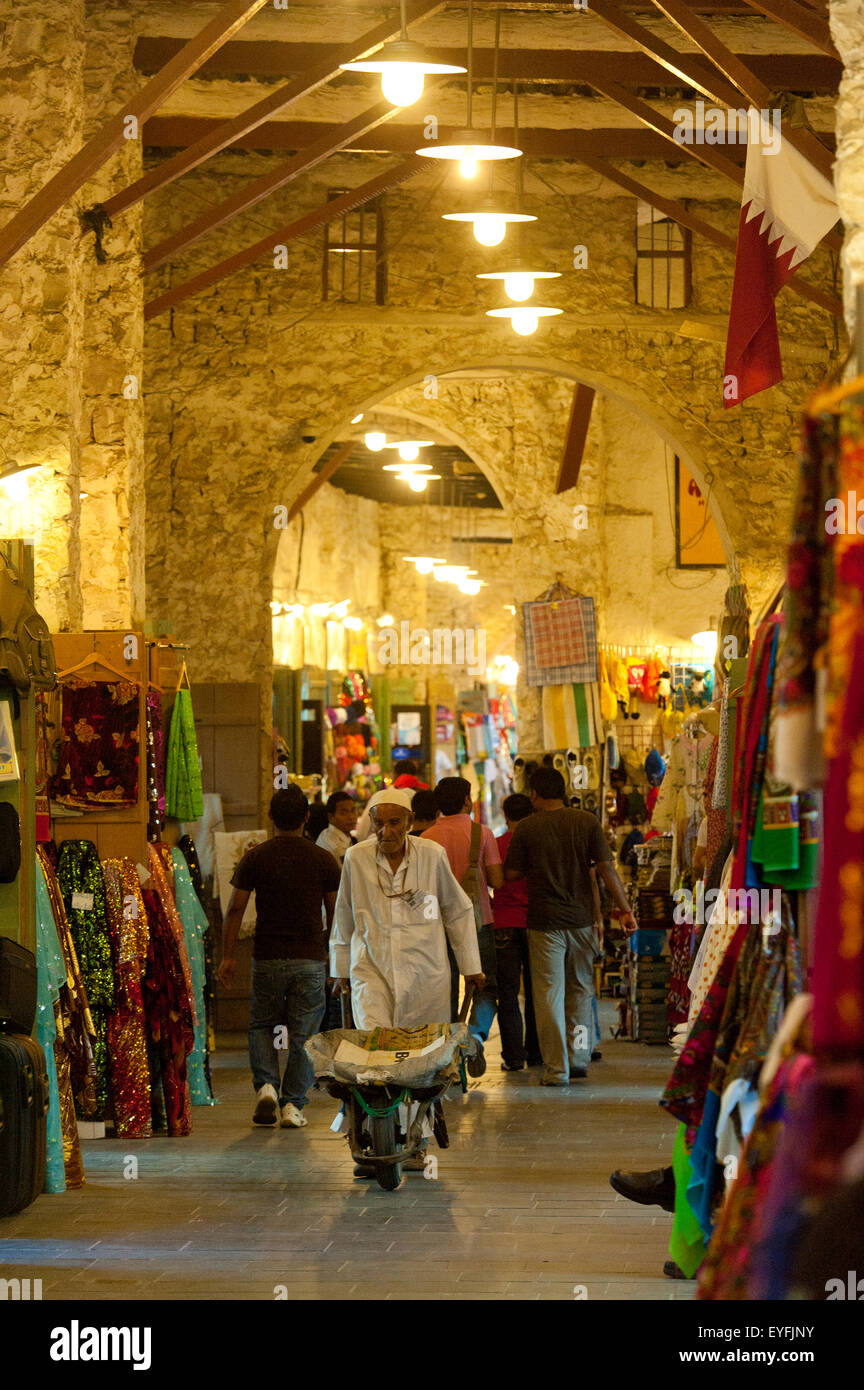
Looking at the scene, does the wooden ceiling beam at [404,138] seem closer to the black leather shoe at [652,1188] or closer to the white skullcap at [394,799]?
the white skullcap at [394,799]

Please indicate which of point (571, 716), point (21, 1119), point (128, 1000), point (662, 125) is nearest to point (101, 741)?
point (128, 1000)

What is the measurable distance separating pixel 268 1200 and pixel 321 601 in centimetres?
1457

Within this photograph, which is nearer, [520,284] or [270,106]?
[270,106]

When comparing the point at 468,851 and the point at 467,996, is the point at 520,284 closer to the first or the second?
the point at 468,851

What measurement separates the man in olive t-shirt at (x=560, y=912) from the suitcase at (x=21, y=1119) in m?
3.87

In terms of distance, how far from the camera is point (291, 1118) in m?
8.62

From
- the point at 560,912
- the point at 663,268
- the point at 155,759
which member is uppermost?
the point at 663,268

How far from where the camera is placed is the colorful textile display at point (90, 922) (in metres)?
8.16

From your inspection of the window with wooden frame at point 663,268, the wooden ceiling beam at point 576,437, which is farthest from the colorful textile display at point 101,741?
the wooden ceiling beam at point 576,437

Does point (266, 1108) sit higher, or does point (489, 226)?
point (489, 226)

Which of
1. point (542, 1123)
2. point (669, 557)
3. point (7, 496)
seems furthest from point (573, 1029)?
point (669, 557)

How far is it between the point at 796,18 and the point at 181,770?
189 inches

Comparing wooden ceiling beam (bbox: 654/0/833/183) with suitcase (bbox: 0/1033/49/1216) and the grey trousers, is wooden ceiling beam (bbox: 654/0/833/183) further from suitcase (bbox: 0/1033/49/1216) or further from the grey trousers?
suitcase (bbox: 0/1033/49/1216)
